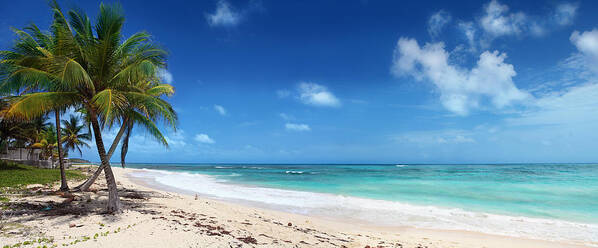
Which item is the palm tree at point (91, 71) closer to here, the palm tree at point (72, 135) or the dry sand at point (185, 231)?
the dry sand at point (185, 231)

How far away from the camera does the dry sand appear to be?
5.21 meters

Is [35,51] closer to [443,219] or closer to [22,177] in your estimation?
[22,177]

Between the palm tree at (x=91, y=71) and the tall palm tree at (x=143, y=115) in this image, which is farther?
the tall palm tree at (x=143, y=115)

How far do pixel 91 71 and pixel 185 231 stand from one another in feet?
14.7

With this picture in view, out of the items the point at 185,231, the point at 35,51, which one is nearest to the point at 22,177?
the point at 35,51

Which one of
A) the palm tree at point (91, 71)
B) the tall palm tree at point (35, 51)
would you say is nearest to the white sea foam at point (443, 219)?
the palm tree at point (91, 71)

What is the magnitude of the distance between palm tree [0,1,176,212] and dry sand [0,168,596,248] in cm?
105

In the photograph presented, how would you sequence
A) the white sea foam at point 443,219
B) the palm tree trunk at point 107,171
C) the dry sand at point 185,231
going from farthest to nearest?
the white sea foam at point 443,219 < the palm tree trunk at point 107,171 < the dry sand at point 185,231

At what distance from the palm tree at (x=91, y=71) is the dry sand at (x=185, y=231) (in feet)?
3.46

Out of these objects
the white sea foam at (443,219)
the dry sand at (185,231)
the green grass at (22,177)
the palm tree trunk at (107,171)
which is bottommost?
the white sea foam at (443,219)

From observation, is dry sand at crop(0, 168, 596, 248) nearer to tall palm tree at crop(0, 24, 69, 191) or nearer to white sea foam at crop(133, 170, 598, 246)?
white sea foam at crop(133, 170, 598, 246)

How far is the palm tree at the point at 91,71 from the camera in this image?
6312mm

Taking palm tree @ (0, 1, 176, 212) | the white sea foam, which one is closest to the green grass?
palm tree @ (0, 1, 176, 212)

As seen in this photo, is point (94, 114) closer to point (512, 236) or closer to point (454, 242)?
point (454, 242)
